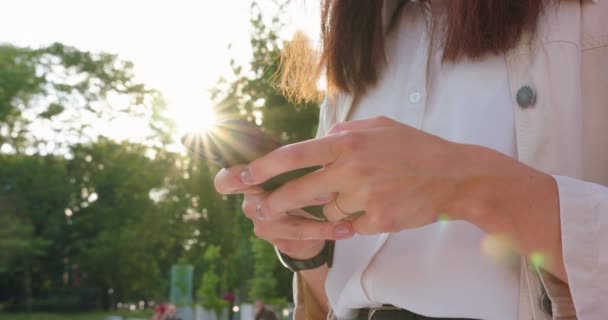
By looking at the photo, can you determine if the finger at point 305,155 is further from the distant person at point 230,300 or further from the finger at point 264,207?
the distant person at point 230,300

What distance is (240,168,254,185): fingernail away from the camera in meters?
0.93

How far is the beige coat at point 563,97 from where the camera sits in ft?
3.74

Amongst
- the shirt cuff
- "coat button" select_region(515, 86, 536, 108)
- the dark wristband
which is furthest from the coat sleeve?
the dark wristband

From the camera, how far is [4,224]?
30375 mm

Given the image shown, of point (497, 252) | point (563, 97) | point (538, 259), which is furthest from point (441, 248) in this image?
point (563, 97)

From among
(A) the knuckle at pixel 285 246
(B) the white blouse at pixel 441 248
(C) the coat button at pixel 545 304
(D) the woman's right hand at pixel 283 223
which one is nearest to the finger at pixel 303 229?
(D) the woman's right hand at pixel 283 223

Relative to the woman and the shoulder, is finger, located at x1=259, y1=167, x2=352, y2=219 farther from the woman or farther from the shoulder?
the shoulder

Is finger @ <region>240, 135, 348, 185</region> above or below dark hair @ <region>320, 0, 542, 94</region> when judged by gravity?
below

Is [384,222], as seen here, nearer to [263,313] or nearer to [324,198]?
[324,198]

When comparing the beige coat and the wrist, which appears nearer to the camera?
the beige coat

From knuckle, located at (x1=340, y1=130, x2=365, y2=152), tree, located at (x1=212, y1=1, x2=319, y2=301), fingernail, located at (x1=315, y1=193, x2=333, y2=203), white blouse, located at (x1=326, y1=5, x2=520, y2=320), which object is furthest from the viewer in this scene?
tree, located at (x1=212, y1=1, x2=319, y2=301)

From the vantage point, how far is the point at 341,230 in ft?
A: 3.36

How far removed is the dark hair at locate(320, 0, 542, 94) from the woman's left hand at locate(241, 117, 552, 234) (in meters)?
0.40

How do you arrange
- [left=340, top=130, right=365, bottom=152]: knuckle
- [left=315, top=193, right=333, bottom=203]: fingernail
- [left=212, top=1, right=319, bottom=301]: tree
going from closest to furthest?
[left=340, top=130, right=365, bottom=152]: knuckle, [left=315, top=193, right=333, bottom=203]: fingernail, [left=212, top=1, right=319, bottom=301]: tree
